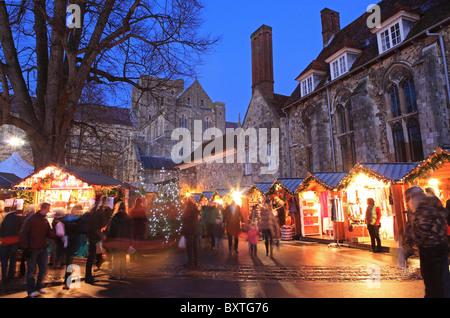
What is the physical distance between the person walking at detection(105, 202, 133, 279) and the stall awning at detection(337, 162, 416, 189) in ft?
27.3

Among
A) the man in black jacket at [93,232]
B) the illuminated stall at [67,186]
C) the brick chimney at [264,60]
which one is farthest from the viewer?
the brick chimney at [264,60]

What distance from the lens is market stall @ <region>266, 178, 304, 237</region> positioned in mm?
14469

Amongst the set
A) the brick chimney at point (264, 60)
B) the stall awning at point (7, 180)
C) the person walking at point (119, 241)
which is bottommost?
the person walking at point (119, 241)

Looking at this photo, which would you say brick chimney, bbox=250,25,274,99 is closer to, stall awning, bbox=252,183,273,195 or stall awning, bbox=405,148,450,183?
stall awning, bbox=252,183,273,195

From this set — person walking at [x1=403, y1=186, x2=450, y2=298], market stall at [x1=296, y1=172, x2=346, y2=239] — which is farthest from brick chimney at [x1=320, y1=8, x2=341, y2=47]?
person walking at [x1=403, y1=186, x2=450, y2=298]

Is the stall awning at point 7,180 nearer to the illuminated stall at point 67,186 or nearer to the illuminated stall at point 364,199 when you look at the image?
the illuminated stall at point 67,186

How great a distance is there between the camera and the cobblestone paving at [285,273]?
6297 mm

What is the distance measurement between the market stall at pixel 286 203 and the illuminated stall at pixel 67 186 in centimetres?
744

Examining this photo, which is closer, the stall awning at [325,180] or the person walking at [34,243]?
the person walking at [34,243]

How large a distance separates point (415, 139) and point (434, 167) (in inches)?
229

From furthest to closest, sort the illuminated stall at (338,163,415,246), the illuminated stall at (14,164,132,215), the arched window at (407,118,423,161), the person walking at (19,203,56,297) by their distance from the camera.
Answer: the arched window at (407,118,423,161)
the illuminated stall at (338,163,415,246)
the illuminated stall at (14,164,132,215)
the person walking at (19,203,56,297)

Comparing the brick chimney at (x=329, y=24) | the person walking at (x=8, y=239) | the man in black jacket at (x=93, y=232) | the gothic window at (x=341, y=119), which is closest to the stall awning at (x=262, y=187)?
the gothic window at (x=341, y=119)

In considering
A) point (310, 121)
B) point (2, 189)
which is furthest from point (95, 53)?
point (310, 121)
